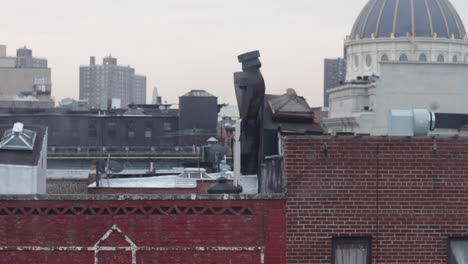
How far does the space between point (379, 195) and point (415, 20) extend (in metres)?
175

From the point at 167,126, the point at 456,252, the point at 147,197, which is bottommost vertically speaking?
the point at 456,252

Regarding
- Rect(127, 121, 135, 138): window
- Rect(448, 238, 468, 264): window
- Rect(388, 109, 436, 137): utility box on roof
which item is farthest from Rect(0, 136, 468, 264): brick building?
Rect(127, 121, 135, 138): window

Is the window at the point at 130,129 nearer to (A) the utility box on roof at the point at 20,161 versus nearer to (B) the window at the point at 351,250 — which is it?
(A) the utility box on roof at the point at 20,161

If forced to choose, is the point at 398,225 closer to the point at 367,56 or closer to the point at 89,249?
the point at 89,249

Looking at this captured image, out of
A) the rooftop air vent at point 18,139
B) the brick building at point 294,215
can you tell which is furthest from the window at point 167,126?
the brick building at point 294,215

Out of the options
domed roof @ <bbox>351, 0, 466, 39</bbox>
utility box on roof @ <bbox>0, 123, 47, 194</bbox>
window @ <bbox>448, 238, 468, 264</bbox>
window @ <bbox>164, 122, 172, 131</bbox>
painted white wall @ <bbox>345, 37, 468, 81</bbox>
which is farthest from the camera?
domed roof @ <bbox>351, 0, 466, 39</bbox>

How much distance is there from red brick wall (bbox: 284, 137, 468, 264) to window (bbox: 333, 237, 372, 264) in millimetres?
107

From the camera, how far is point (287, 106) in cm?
2078

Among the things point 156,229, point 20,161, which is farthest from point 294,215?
point 20,161

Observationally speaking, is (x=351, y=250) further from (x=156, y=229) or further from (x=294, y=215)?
(x=156, y=229)

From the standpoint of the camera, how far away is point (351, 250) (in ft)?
57.6

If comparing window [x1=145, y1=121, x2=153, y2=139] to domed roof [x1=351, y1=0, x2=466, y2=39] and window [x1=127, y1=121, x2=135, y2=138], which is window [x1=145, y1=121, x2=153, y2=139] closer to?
window [x1=127, y1=121, x2=135, y2=138]

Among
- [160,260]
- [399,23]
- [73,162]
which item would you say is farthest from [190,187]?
[399,23]

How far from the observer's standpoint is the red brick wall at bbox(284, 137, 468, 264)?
17.4 m
